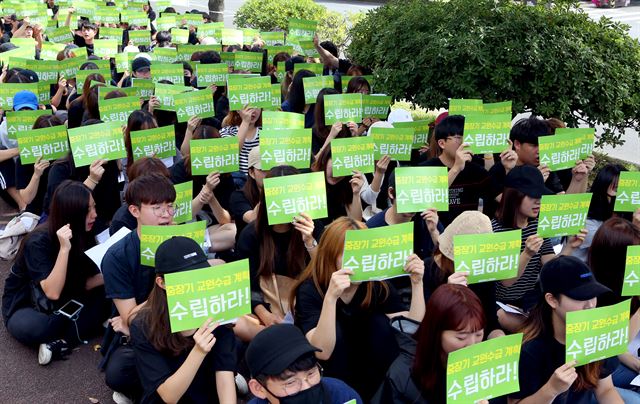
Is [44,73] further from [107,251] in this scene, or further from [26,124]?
[107,251]

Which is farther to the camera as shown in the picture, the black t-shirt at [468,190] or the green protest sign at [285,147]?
the black t-shirt at [468,190]

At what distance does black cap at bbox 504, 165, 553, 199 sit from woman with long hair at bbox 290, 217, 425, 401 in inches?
58.4

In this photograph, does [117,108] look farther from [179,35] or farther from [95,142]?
[179,35]

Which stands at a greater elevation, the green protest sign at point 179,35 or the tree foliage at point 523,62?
the tree foliage at point 523,62

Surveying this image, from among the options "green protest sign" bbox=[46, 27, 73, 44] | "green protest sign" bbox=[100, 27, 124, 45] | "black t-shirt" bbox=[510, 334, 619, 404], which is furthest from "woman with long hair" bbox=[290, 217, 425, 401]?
"green protest sign" bbox=[46, 27, 73, 44]

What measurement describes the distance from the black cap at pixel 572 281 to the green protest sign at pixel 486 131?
275cm

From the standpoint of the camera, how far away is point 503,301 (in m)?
5.94

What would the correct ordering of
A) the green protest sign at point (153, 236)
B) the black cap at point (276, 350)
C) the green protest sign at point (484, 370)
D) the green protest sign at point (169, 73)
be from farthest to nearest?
1. the green protest sign at point (169, 73)
2. the green protest sign at point (153, 236)
3. the green protest sign at point (484, 370)
4. the black cap at point (276, 350)

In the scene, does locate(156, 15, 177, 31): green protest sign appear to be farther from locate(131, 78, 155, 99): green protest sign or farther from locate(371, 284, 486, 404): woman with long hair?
locate(371, 284, 486, 404): woman with long hair

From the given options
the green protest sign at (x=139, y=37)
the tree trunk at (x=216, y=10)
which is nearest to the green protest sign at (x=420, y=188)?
the green protest sign at (x=139, y=37)

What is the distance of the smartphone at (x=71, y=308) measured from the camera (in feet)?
19.5

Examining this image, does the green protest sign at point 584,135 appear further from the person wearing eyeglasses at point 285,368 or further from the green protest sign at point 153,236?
the person wearing eyeglasses at point 285,368

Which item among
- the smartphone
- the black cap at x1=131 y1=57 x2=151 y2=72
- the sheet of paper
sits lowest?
the smartphone

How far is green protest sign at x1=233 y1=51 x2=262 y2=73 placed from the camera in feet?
35.4
